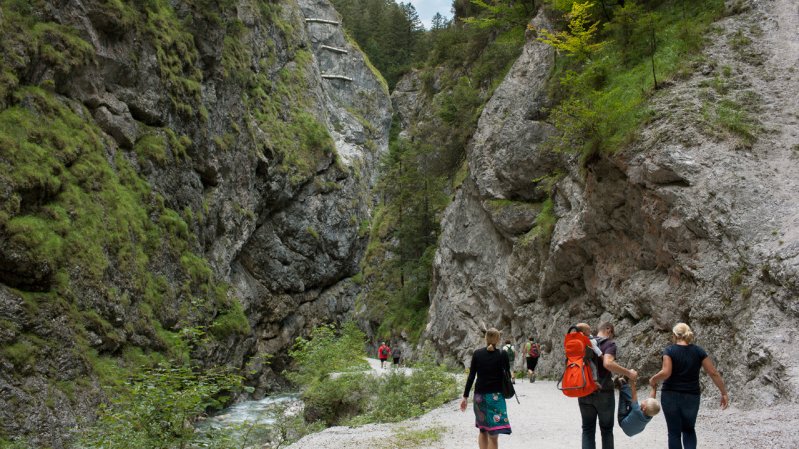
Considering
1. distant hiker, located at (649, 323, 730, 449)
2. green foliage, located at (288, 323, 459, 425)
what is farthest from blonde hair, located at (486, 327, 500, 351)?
green foliage, located at (288, 323, 459, 425)

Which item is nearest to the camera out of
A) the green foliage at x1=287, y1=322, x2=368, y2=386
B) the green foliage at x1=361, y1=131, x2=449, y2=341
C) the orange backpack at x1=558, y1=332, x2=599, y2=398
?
the orange backpack at x1=558, y1=332, x2=599, y2=398

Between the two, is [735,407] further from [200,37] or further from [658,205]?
[200,37]

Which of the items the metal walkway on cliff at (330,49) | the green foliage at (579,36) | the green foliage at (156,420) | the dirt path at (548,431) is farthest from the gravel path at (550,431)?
the metal walkway on cliff at (330,49)

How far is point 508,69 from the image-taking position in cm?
2777

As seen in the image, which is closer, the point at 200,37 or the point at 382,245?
the point at 200,37

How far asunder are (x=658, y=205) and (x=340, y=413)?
1021cm

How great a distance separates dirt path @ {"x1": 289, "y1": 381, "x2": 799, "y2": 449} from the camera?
7350 mm

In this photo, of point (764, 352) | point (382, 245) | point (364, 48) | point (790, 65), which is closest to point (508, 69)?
point (790, 65)

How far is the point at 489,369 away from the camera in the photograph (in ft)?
21.0

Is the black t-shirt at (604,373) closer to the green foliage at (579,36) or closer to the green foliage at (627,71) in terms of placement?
the green foliage at (627,71)

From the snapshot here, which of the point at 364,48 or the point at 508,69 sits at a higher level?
the point at 364,48

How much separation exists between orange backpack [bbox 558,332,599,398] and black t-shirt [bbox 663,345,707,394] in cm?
81

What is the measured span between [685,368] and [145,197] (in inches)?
746

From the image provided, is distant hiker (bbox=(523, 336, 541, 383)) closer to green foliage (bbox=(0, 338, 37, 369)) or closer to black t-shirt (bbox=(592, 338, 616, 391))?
black t-shirt (bbox=(592, 338, 616, 391))
